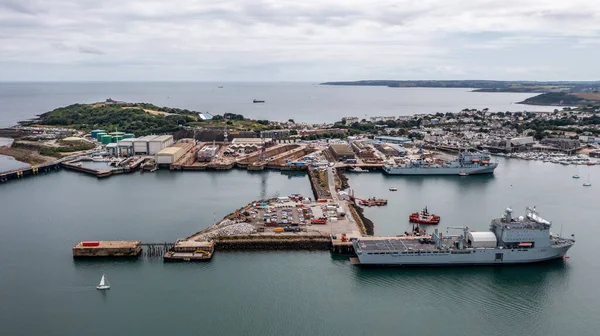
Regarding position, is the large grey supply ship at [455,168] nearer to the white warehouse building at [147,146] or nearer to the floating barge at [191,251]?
the white warehouse building at [147,146]

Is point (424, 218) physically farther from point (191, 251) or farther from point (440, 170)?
point (440, 170)

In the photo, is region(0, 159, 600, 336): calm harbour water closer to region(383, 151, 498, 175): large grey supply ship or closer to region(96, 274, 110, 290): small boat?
region(96, 274, 110, 290): small boat

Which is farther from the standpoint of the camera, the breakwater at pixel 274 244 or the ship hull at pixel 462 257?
the breakwater at pixel 274 244

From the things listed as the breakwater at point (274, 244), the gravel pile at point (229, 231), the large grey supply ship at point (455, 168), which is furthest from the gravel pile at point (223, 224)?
the large grey supply ship at point (455, 168)

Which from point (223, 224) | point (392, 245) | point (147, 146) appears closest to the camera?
point (392, 245)

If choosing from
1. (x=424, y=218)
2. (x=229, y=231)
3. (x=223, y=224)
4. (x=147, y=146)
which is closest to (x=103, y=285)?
(x=229, y=231)
